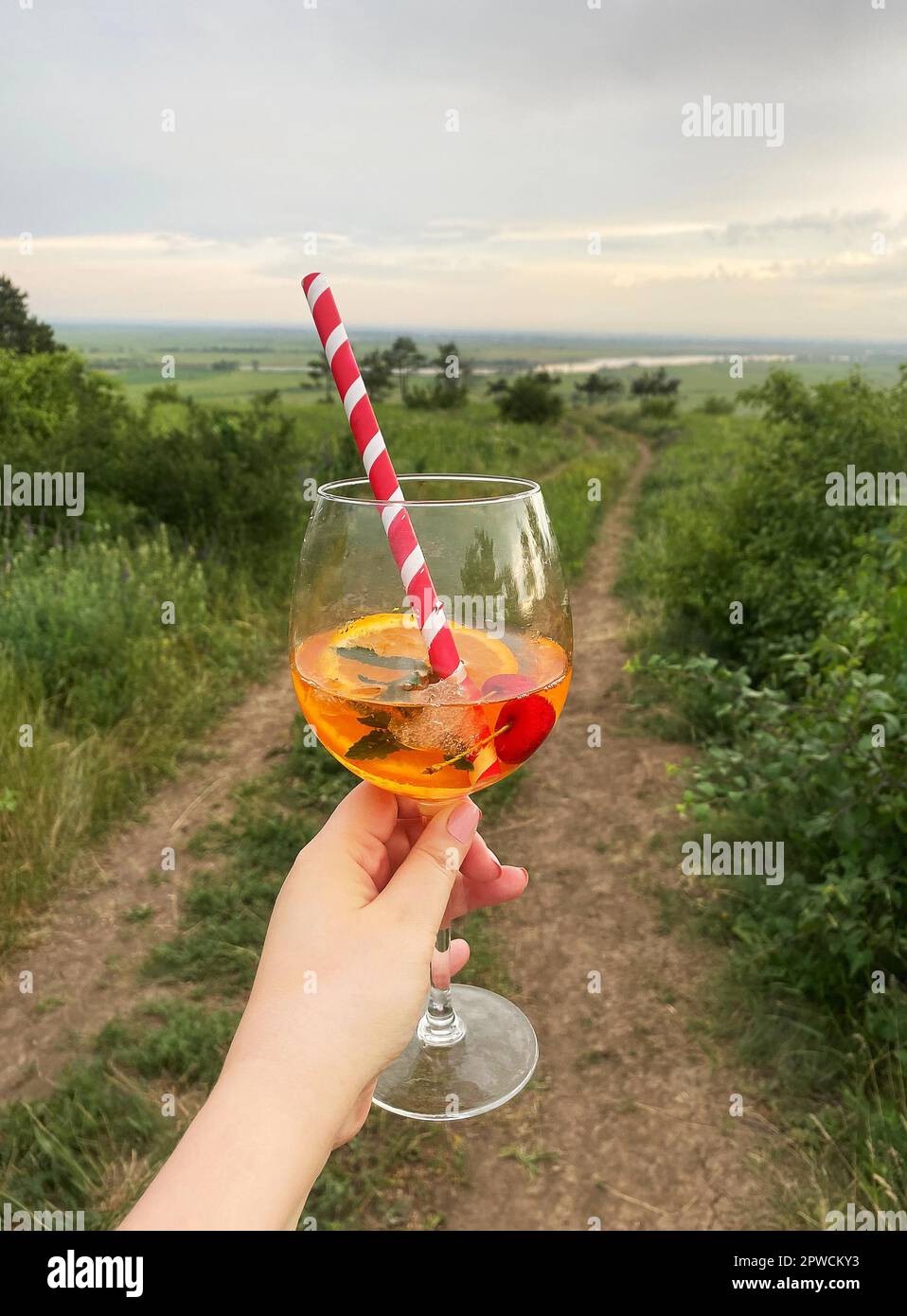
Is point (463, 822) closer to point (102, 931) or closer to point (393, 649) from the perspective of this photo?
point (393, 649)

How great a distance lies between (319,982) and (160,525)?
6.42 m

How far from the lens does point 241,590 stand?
700 centimetres

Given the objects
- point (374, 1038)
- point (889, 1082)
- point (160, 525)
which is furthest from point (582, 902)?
point (160, 525)

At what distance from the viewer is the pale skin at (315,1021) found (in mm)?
1236

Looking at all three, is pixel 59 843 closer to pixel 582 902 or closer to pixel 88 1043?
pixel 88 1043

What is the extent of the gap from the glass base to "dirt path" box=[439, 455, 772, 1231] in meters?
0.47

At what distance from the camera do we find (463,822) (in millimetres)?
1713

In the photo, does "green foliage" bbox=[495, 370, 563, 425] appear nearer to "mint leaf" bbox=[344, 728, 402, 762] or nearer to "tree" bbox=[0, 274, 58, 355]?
"tree" bbox=[0, 274, 58, 355]

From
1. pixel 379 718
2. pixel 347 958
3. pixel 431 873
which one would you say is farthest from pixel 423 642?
pixel 347 958

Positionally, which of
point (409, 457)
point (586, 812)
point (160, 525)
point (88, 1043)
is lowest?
point (88, 1043)

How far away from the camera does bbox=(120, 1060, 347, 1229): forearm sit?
1.21 metres

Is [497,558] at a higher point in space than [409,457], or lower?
lower
